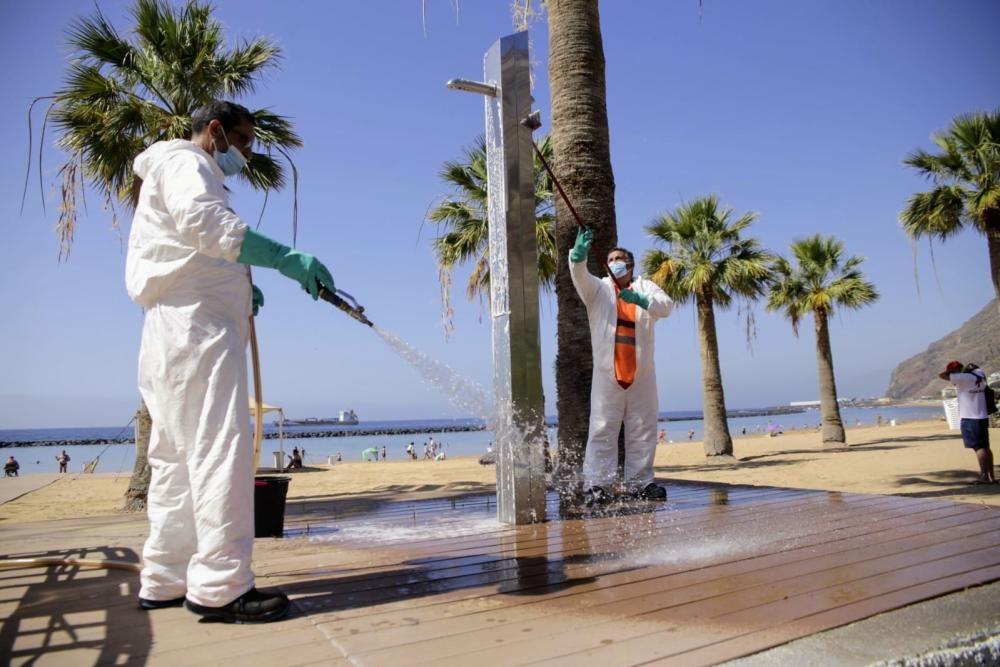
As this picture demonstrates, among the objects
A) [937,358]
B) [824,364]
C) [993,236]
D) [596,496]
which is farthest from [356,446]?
[937,358]

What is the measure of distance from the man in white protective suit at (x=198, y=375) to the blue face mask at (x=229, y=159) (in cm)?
17

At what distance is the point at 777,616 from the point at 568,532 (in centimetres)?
164

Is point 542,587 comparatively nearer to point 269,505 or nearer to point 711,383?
point 269,505

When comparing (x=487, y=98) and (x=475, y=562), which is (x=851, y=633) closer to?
(x=475, y=562)

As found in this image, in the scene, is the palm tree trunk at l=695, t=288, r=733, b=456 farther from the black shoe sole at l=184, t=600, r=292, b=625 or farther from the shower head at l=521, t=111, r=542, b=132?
the black shoe sole at l=184, t=600, r=292, b=625

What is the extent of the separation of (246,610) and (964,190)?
15270mm

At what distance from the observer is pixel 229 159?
2.63 meters

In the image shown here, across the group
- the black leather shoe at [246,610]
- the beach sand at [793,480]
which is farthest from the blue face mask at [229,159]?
the beach sand at [793,480]

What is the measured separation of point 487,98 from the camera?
14.0 feet

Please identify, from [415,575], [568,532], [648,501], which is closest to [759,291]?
[648,501]

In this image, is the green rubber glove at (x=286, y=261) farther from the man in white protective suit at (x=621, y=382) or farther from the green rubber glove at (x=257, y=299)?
the man in white protective suit at (x=621, y=382)

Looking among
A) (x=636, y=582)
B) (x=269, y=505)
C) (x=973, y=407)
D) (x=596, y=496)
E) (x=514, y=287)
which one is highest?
(x=514, y=287)

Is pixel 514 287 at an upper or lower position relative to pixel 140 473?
upper

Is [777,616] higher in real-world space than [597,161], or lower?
lower
